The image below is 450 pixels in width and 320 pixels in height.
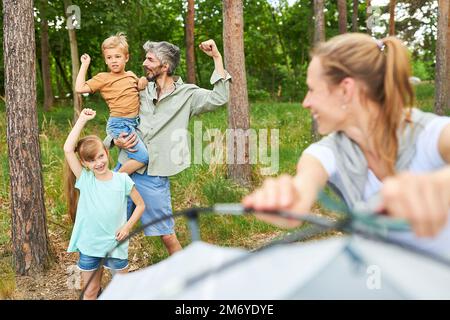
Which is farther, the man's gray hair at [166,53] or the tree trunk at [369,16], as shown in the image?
the tree trunk at [369,16]

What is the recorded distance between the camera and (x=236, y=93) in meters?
7.20

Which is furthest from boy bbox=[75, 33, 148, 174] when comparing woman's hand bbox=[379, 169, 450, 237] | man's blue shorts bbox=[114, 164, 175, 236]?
woman's hand bbox=[379, 169, 450, 237]

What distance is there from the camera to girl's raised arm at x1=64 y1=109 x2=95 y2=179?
3527 mm

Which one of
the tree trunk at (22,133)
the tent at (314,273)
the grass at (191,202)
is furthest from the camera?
the grass at (191,202)

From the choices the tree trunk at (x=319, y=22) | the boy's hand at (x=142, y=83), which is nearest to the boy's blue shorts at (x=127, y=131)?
the boy's hand at (x=142, y=83)

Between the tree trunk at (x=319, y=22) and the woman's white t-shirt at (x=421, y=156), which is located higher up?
the tree trunk at (x=319, y=22)

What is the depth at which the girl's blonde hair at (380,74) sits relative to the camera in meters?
1.60

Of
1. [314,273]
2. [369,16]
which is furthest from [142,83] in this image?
[369,16]

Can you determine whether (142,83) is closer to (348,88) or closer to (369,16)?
(348,88)

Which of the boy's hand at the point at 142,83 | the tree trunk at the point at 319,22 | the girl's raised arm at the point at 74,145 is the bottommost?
the girl's raised arm at the point at 74,145

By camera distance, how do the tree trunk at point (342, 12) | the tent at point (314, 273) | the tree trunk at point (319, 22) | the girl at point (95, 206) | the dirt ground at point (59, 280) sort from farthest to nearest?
the tree trunk at point (342, 12)
the tree trunk at point (319, 22)
the dirt ground at point (59, 280)
the girl at point (95, 206)
the tent at point (314, 273)

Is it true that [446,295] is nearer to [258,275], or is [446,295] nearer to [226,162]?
[258,275]

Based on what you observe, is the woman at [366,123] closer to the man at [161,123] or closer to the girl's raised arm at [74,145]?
the girl's raised arm at [74,145]
